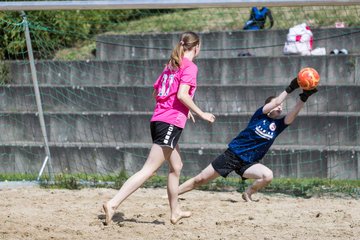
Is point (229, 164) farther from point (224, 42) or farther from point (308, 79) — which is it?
point (224, 42)

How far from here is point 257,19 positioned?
13.2 metres

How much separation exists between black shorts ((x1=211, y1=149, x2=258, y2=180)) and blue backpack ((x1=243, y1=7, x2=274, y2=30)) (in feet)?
15.9

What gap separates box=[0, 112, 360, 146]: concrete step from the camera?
10852mm

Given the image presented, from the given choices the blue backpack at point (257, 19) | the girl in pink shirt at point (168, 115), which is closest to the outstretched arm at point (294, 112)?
the girl in pink shirt at point (168, 115)

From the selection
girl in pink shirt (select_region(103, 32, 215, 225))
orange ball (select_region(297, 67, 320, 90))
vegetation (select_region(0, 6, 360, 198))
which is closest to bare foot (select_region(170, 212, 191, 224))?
girl in pink shirt (select_region(103, 32, 215, 225))

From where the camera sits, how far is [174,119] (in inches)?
283

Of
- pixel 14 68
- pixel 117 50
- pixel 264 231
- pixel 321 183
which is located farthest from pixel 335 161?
pixel 14 68

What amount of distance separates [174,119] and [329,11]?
731 cm

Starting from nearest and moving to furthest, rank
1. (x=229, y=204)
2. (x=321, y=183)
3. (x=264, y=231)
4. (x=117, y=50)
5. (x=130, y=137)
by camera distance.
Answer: (x=264, y=231) → (x=229, y=204) → (x=321, y=183) → (x=130, y=137) → (x=117, y=50)

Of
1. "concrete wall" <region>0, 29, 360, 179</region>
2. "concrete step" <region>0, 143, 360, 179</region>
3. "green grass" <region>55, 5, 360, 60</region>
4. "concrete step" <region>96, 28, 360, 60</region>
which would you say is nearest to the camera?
"concrete step" <region>0, 143, 360, 179</region>

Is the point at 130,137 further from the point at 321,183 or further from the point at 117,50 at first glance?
the point at 321,183

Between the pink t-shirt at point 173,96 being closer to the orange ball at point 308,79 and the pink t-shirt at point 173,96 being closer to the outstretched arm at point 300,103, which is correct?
the orange ball at point 308,79

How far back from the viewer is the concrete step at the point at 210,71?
465 inches

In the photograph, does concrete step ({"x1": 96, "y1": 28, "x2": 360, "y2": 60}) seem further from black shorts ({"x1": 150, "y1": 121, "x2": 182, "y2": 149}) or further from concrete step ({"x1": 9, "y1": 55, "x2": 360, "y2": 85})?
black shorts ({"x1": 150, "y1": 121, "x2": 182, "y2": 149})
